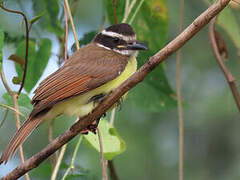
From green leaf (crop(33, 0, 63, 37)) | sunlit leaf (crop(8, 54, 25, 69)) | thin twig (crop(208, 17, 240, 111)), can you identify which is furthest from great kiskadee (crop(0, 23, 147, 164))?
thin twig (crop(208, 17, 240, 111))

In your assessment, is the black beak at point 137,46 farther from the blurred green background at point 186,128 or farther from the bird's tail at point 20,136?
the blurred green background at point 186,128

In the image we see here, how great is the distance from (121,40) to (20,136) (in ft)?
3.31

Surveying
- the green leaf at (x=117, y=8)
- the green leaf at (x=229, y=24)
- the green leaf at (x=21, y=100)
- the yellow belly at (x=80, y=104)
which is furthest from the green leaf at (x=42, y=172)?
the green leaf at (x=229, y=24)

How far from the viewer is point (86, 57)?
10.3 ft

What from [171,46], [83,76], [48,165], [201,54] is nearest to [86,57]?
[83,76]

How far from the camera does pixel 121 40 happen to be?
10.5ft

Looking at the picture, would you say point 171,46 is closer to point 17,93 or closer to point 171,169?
point 17,93

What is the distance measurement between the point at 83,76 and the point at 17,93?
42cm

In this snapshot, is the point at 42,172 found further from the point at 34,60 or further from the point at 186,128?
the point at 186,128

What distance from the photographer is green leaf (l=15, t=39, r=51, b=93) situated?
3318 mm

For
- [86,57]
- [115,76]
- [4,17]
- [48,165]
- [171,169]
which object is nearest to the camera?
[115,76]

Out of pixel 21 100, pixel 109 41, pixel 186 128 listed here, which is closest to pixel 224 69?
pixel 109 41

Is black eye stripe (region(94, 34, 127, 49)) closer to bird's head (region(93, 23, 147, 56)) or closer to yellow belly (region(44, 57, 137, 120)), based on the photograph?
bird's head (region(93, 23, 147, 56))

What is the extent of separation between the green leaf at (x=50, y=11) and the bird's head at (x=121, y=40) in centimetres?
40
